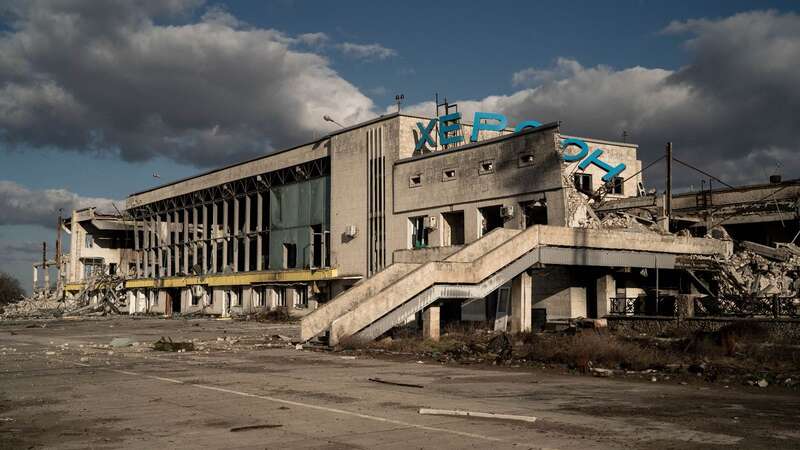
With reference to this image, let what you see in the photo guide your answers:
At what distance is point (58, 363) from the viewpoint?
67.9 feet

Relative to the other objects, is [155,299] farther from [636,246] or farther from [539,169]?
[636,246]

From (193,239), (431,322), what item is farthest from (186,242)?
(431,322)

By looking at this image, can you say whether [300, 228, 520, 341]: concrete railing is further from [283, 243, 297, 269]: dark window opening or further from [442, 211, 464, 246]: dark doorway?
[283, 243, 297, 269]: dark window opening

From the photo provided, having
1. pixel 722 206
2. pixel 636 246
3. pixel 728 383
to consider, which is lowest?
pixel 728 383

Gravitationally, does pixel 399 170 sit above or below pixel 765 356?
above

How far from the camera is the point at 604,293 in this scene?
31.3 m

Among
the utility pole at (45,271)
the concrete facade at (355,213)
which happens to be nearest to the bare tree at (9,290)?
the utility pole at (45,271)

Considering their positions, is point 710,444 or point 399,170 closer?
point 710,444

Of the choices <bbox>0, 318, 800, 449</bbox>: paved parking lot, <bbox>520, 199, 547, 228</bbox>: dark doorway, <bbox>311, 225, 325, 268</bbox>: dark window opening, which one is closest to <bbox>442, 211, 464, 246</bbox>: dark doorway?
<bbox>520, 199, 547, 228</bbox>: dark doorway

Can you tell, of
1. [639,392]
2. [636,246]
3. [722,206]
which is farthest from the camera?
[722,206]

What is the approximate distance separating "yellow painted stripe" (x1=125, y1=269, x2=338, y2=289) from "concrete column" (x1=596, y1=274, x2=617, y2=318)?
20741 millimetres

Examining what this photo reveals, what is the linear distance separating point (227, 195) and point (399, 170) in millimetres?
25255

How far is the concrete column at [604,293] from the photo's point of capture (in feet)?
102

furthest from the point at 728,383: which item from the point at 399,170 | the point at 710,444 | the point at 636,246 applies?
the point at 399,170
